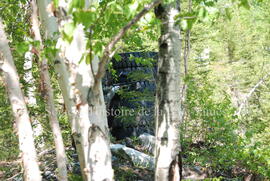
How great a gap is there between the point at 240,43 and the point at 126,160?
13.7 meters

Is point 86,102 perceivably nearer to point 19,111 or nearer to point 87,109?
point 87,109

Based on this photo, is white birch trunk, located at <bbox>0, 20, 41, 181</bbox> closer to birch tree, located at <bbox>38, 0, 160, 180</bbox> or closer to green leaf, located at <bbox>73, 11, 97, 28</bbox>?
birch tree, located at <bbox>38, 0, 160, 180</bbox>

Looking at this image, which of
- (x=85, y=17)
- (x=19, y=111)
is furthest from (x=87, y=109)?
(x=19, y=111)

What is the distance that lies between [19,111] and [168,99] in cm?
123

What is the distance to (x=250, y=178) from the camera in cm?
593

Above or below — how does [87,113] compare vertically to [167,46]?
below

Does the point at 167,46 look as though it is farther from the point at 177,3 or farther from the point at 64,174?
the point at 64,174

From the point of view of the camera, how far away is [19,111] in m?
2.32

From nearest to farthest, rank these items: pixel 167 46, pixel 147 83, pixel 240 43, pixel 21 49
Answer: pixel 21 49 < pixel 167 46 < pixel 147 83 < pixel 240 43

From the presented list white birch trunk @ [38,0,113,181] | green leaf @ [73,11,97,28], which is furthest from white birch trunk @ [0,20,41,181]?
green leaf @ [73,11,97,28]

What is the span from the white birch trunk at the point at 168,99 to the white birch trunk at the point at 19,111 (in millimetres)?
1063

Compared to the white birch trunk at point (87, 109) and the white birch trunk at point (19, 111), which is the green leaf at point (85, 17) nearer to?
the white birch trunk at point (87, 109)

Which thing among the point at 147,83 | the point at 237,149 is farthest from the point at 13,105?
the point at 147,83

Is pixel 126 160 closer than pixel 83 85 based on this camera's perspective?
No
